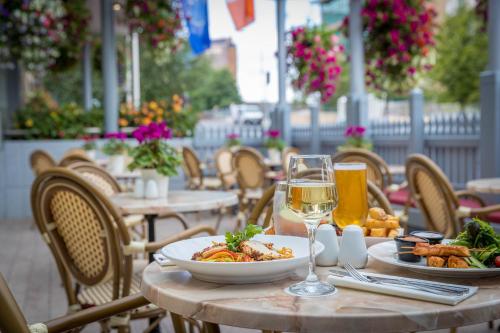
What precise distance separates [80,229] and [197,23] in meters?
6.99

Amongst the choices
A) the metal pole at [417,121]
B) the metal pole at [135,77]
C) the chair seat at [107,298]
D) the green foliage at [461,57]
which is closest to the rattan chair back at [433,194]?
the chair seat at [107,298]

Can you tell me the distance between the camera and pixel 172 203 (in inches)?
106

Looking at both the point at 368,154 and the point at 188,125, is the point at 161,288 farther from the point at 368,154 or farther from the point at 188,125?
the point at 188,125

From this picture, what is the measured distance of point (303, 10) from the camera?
33.6 feet

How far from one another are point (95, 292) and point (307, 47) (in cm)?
591

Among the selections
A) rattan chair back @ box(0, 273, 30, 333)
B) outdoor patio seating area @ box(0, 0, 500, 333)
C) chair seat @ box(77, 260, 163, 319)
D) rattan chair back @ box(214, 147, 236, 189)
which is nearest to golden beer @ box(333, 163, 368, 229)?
outdoor patio seating area @ box(0, 0, 500, 333)

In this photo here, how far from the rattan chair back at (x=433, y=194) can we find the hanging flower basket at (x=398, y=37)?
460cm

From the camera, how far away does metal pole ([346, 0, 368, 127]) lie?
729 centimetres

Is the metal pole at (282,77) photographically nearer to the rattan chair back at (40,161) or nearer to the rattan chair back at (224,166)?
the rattan chair back at (224,166)

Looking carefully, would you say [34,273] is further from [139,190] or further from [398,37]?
[398,37]

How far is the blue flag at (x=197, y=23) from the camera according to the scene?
8.66 meters

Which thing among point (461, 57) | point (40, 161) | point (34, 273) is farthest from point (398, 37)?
point (461, 57)

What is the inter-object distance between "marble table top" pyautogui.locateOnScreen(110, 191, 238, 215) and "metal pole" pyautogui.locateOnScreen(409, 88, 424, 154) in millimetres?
3723

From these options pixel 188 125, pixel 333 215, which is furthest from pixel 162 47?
pixel 333 215
